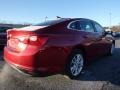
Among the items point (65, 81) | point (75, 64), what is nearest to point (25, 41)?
point (65, 81)

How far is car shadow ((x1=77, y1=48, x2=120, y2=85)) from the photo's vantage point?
5.72 m

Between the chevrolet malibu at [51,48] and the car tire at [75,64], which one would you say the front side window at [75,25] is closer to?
the chevrolet malibu at [51,48]

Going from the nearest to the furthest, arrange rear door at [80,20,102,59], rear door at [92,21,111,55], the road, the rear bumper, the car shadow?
the rear bumper
the road
the car shadow
rear door at [80,20,102,59]
rear door at [92,21,111,55]

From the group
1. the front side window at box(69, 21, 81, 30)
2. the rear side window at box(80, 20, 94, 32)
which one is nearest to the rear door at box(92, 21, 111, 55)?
the rear side window at box(80, 20, 94, 32)

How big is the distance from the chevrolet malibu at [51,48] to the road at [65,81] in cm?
30

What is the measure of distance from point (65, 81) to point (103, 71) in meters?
1.46

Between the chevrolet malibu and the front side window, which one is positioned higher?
the front side window

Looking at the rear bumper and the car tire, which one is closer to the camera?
the rear bumper

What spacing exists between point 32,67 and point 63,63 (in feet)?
2.55

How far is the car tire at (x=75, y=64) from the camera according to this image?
5.47 metres

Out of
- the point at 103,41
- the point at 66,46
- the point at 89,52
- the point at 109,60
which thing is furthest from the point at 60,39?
the point at 109,60

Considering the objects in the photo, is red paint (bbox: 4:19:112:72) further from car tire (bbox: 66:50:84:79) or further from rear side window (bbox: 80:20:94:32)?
rear side window (bbox: 80:20:94:32)

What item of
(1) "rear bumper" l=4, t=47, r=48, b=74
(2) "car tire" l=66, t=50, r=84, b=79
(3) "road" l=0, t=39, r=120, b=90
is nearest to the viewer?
(1) "rear bumper" l=4, t=47, r=48, b=74

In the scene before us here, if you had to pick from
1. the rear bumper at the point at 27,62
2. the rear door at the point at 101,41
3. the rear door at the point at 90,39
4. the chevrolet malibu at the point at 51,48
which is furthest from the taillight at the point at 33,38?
the rear door at the point at 101,41
